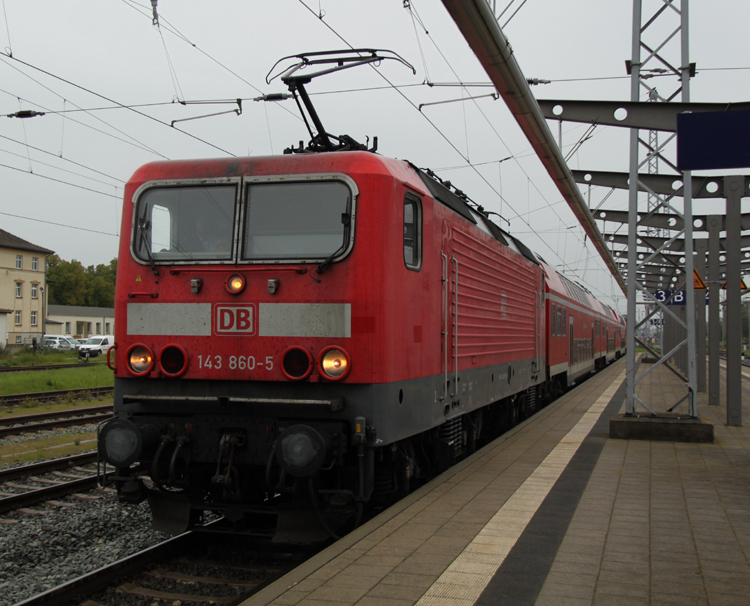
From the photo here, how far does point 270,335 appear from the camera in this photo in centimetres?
564

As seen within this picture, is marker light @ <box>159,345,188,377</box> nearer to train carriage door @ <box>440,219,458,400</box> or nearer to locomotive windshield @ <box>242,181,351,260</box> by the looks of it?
locomotive windshield @ <box>242,181,351,260</box>

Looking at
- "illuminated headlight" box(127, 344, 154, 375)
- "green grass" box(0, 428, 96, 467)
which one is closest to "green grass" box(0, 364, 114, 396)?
"green grass" box(0, 428, 96, 467)

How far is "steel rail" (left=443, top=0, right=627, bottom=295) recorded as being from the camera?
6.34m

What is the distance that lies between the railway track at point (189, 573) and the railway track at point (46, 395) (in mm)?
12472

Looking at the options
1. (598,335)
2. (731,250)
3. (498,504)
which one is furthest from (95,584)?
(598,335)

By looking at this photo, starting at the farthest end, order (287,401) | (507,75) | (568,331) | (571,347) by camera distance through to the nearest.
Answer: (571,347), (568,331), (507,75), (287,401)

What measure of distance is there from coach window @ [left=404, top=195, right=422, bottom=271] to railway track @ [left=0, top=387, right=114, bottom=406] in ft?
44.8

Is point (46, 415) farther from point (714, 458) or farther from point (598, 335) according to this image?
point (598, 335)

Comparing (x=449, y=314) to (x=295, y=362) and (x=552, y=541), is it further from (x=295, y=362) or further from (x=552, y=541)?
(x=552, y=541)

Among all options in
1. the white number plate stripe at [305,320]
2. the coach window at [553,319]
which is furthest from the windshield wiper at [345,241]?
the coach window at [553,319]

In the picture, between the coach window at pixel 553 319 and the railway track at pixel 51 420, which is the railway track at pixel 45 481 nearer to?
the railway track at pixel 51 420

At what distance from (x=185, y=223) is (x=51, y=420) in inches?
390

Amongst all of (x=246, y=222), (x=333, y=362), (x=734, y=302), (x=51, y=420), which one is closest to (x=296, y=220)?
(x=246, y=222)

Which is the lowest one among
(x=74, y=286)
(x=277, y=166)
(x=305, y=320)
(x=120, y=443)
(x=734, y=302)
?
(x=120, y=443)
